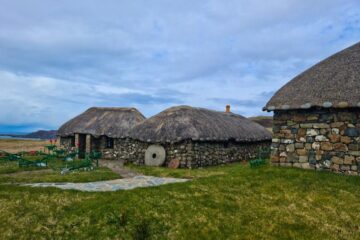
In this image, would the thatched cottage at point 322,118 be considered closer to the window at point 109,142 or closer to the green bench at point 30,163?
the green bench at point 30,163

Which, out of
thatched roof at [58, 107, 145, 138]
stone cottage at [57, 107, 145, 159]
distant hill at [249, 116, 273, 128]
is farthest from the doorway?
distant hill at [249, 116, 273, 128]

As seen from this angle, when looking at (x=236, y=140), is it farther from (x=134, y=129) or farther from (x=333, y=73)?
(x=333, y=73)

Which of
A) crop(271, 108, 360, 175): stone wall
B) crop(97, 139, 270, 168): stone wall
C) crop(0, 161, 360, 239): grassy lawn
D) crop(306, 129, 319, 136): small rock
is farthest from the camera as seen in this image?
crop(97, 139, 270, 168): stone wall

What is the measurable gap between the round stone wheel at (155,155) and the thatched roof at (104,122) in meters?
5.46

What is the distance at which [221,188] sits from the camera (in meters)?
11.4

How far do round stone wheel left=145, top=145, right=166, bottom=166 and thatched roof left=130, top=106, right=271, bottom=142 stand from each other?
0.70 metres

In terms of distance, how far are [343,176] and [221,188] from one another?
5.10 metres

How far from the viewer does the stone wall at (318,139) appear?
12734 millimetres

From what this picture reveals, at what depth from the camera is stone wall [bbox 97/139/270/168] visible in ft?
67.7

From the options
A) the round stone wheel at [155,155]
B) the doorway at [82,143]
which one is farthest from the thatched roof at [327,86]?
the doorway at [82,143]

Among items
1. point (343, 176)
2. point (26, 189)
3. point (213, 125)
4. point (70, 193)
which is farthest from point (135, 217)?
point (213, 125)

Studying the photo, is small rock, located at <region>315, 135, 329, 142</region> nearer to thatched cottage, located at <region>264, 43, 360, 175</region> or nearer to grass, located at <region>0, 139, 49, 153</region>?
thatched cottage, located at <region>264, 43, 360, 175</region>

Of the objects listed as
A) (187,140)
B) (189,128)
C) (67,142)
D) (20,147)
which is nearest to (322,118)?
(187,140)

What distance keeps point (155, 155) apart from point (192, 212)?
1295 cm
